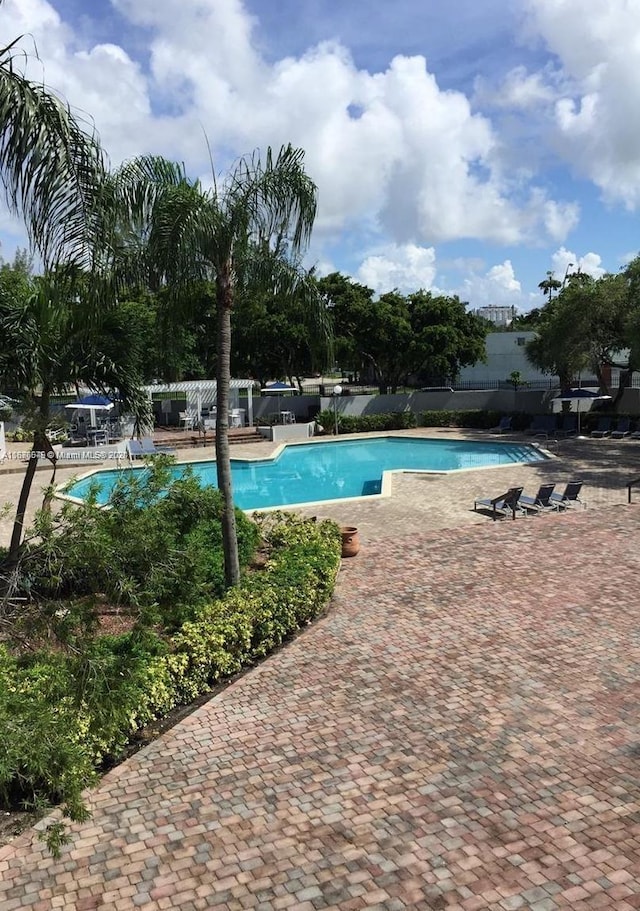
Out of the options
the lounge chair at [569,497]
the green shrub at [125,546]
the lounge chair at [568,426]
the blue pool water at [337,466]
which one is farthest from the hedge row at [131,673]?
the lounge chair at [568,426]

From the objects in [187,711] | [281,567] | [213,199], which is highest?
[213,199]

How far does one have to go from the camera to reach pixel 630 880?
191 inches

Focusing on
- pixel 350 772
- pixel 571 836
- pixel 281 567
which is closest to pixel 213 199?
pixel 281 567

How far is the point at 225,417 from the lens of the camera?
9805 millimetres

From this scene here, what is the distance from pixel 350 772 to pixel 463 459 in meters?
22.0

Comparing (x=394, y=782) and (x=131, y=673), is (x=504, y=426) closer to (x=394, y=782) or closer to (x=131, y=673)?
(x=394, y=782)

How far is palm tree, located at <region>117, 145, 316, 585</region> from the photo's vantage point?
28.1 feet

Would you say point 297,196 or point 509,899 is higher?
point 297,196

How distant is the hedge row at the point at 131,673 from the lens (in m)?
4.08

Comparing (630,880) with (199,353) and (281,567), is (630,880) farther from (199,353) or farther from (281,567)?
(199,353)

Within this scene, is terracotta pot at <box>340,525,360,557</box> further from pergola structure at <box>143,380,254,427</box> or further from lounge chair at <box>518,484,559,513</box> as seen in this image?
pergola structure at <box>143,380,254,427</box>

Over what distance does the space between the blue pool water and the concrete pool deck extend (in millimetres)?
11433

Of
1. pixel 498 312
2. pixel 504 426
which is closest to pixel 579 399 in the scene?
pixel 504 426

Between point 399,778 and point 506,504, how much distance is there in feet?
35.1
